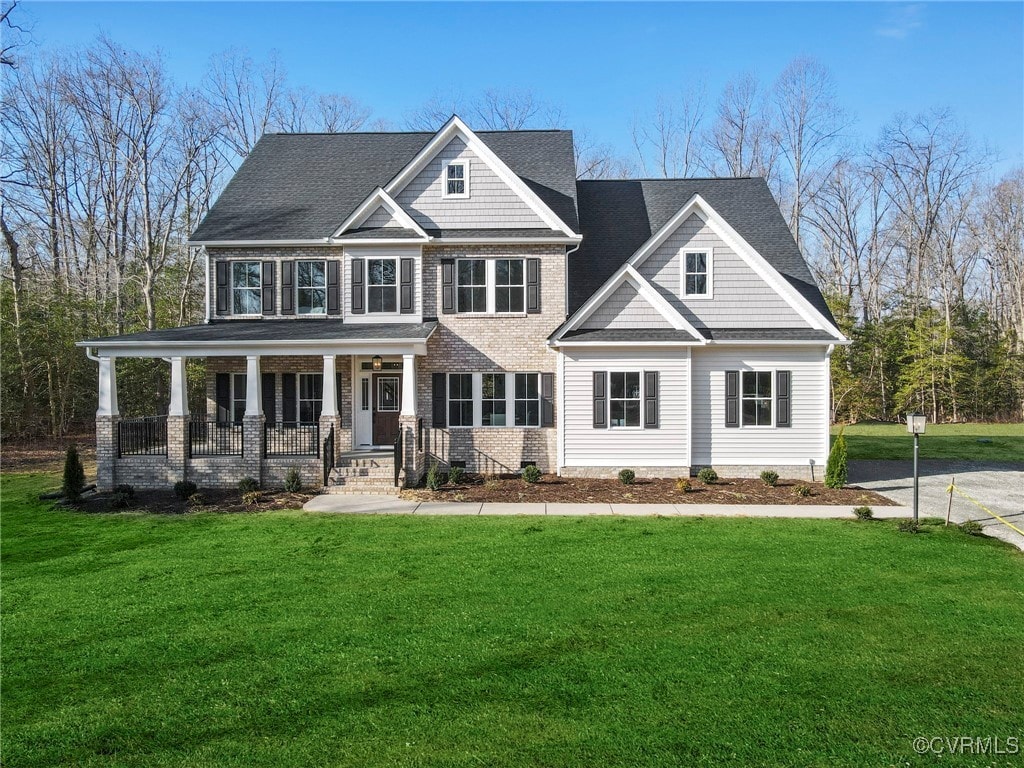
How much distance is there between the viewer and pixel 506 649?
6117mm

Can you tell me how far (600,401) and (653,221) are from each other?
6786mm

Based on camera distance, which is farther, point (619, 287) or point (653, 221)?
point (653, 221)

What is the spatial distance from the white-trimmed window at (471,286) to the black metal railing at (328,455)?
4.86 m

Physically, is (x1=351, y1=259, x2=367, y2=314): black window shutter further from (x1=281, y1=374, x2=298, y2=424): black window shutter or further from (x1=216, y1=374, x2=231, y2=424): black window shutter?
(x1=216, y1=374, x2=231, y2=424): black window shutter

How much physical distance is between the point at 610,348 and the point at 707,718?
11434 mm

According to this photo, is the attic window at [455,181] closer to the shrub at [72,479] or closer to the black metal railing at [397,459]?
the black metal railing at [397,459]

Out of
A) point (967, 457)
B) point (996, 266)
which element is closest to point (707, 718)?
point (967, 457)

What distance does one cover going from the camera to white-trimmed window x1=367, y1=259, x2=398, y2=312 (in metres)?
16.9

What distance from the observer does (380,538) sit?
414 inches

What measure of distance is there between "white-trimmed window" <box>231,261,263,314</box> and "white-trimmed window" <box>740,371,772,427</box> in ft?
44.4

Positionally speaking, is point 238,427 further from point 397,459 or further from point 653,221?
point 653,221

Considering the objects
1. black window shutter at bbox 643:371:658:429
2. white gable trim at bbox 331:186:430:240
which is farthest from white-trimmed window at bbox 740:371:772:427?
white gable trim at bbox 331:186:430:240

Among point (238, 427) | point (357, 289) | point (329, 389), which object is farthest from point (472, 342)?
point (238, 427)

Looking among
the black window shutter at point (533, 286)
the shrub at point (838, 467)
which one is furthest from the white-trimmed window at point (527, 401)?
the shrub at point (838, 467)
